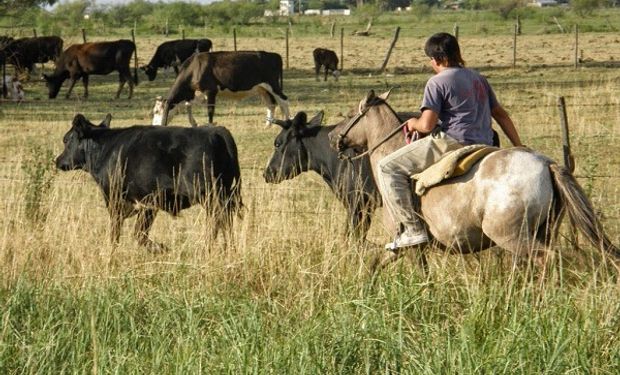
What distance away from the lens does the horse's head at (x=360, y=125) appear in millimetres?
8711

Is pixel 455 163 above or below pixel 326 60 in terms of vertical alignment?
above

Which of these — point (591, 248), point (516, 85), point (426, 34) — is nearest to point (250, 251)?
point (591, 248)

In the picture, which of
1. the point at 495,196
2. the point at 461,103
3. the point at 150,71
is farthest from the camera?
the point at 150,71

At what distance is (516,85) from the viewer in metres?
29.0

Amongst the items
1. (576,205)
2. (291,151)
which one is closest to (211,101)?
(291,151)

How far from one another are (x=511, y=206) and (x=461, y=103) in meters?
0.93

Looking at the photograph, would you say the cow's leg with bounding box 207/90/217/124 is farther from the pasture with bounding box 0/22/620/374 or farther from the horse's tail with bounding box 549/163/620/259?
the horse's tail with bounding box 549/163/620/259

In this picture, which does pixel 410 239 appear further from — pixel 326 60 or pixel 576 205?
pixel 326 60

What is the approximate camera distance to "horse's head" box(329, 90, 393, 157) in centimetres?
871

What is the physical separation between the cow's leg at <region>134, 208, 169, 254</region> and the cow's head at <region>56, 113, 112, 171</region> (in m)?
0.85

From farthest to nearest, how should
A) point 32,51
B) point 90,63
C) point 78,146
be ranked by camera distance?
point 32,51 → point 90,63 → point 78,146

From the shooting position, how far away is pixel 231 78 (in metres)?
23.8

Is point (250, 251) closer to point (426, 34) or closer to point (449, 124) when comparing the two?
point (449, 124)

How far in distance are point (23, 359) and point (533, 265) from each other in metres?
3.05
